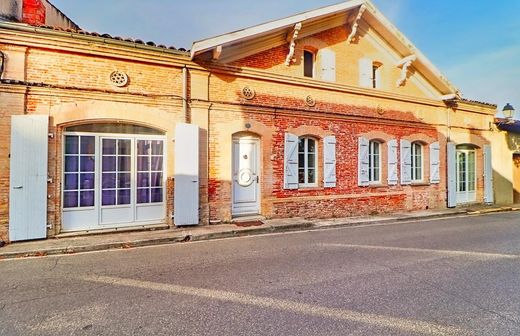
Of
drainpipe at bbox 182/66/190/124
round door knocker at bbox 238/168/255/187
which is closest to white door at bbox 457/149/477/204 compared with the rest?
round door knocker at bbox 238/168/255/187

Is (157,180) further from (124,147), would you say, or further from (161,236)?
(161,236)

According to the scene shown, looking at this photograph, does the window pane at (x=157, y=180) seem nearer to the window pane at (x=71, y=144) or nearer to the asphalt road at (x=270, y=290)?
the window pane at (x=71, y=144)

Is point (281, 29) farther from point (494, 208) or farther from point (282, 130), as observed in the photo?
point (494, 208)

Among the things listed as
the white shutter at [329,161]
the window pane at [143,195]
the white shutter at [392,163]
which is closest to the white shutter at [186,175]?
the window pane at [143,195]

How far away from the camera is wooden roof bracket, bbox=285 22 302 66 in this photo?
9.15m

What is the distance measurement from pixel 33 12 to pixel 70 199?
5.83 metres

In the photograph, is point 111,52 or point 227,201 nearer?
point 111,52

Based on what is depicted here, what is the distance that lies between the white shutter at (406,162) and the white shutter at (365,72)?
2779mm

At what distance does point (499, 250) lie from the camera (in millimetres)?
6086

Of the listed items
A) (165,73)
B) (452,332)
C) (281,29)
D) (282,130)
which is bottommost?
(452,332)

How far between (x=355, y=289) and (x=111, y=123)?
6734mm

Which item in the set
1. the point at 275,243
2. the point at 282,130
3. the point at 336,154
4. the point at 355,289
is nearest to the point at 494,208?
the point at 336,154

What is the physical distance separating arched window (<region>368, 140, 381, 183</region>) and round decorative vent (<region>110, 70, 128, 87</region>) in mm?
8691

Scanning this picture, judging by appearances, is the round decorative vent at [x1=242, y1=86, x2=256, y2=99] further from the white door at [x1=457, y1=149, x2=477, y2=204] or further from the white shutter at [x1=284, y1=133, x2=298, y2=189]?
the white door at [x1=457, y1=149, x2=477, y2=204]
